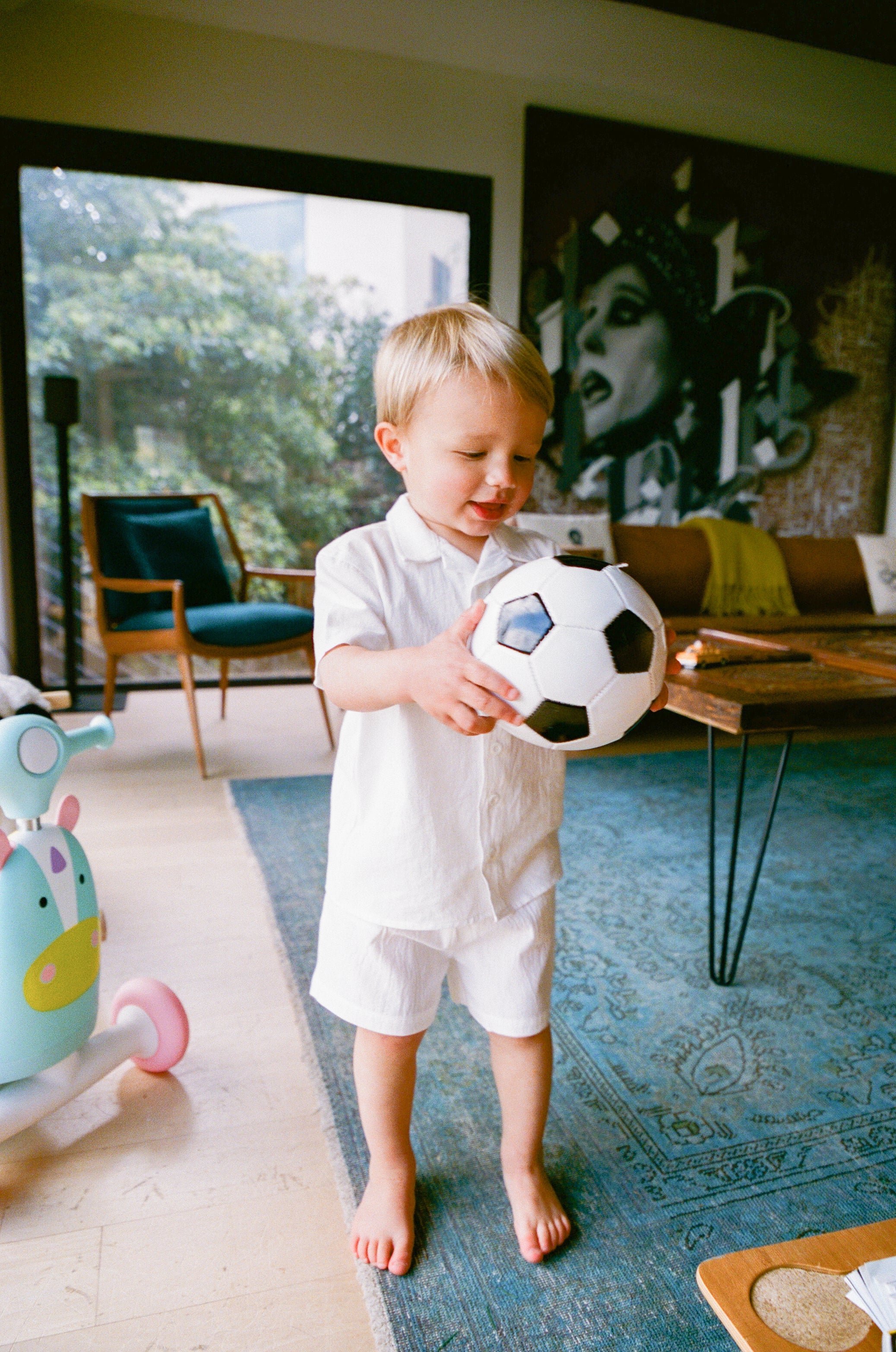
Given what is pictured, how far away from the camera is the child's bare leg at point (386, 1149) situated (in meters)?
0.96

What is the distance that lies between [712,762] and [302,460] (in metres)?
3.07

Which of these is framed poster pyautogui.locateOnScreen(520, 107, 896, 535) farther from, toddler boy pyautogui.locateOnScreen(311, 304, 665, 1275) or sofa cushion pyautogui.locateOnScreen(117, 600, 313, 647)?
toddler boy pyautogui.locateOnScreen(311, 304, 665, 1275)

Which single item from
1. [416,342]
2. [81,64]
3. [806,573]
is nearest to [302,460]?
[81,64]

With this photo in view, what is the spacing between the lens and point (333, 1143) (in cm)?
115

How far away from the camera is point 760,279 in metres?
4.50

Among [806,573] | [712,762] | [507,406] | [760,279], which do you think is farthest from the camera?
[760,279]

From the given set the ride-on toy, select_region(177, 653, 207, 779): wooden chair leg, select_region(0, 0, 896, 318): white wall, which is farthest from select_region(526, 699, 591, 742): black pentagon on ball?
select_region(0, 0, 896, 318): white wall

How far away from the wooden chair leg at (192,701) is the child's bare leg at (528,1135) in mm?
1930

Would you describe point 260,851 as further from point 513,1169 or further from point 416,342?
point 416,342

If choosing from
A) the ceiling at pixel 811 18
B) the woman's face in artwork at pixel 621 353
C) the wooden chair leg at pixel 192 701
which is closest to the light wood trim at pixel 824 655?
the wooden chair leg at pixel 192 701

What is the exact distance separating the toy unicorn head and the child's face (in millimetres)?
638

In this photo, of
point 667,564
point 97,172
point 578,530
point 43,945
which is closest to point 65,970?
point 43,945

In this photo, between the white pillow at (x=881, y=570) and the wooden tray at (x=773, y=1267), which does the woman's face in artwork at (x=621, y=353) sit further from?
the wooden tray at (x=773, y=1267)

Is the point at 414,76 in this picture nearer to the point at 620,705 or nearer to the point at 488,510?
the point at 488,510
